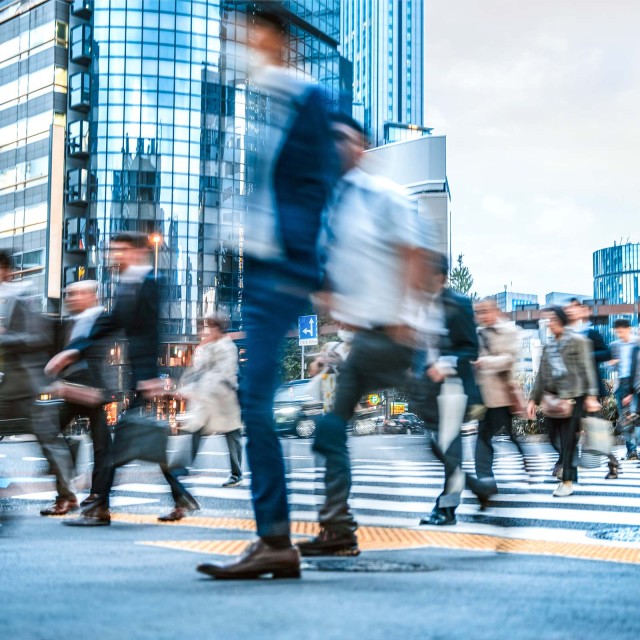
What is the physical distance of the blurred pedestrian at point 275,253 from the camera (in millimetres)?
3488

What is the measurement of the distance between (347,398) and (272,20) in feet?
5.41

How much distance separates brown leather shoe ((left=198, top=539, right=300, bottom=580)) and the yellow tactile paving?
88cm

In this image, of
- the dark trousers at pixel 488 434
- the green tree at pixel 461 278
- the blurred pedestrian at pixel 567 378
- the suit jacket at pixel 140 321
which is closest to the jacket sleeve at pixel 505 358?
the dark trousers at pixel 488 434

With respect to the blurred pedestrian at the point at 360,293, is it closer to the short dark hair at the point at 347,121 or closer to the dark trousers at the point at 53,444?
the short dark hair at the point at 347,121

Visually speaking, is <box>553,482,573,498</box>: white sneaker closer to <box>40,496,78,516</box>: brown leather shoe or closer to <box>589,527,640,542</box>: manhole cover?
<box>589,527,640,542</box>: manhole cover

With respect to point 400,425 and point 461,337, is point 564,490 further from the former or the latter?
point 400,425

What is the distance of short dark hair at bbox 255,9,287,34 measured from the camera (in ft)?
11.9

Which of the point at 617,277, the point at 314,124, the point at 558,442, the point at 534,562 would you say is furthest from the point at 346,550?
the point at 617,277

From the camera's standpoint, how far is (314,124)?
3.67m

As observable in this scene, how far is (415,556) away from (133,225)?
62.8 meters

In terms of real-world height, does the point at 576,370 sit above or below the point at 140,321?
below

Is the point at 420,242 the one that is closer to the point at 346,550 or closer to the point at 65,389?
the point at 346,550

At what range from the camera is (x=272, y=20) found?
3633mm

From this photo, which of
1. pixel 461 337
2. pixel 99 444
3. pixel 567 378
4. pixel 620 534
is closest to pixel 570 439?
pixel 567 378
